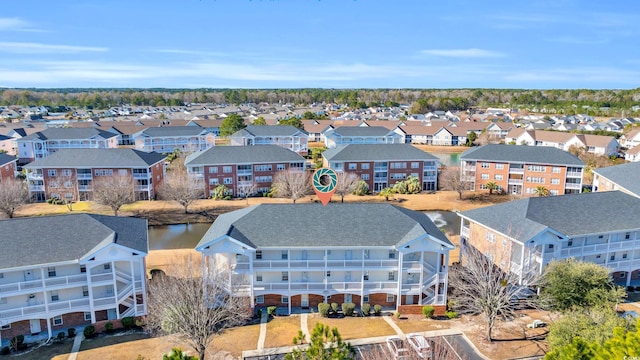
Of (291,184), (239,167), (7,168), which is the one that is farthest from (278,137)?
(7,168)

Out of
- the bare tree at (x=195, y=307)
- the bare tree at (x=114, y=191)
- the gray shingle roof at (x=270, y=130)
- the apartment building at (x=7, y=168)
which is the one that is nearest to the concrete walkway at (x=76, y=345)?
the bare tree at (x=195, y=307)

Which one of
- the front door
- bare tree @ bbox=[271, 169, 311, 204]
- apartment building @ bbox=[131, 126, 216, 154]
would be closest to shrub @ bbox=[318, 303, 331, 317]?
the front door

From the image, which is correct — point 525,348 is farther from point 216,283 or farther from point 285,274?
point 216,283

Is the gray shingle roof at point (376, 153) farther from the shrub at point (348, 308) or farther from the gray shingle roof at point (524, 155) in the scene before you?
the shrub at point (348, 308)

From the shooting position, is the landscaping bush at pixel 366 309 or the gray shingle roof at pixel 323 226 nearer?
Result: the landscaping bush at pixel 366 309

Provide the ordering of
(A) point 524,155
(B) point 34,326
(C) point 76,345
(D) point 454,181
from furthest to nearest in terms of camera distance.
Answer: (A) point 524,155 < (D) point 454,181 < (B) point 34,326 < (C) point 76,345

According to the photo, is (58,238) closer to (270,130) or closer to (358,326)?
(358,326)

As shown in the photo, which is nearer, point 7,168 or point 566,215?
point 566,215
